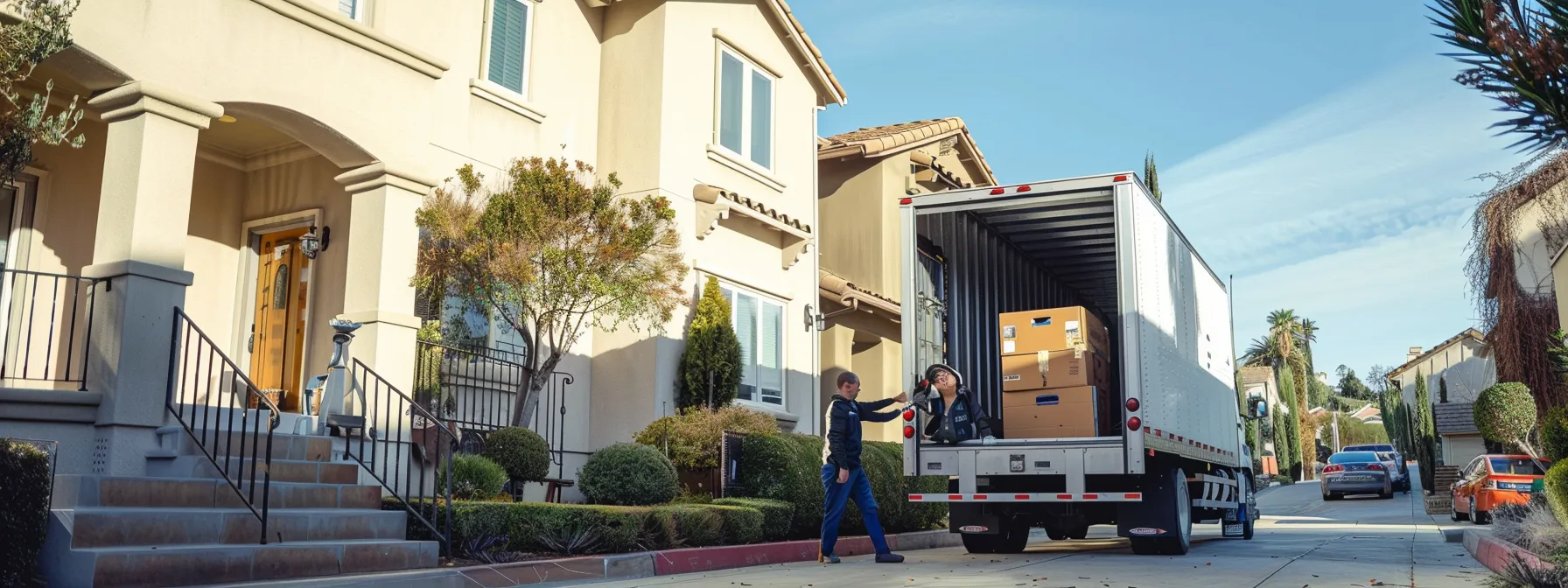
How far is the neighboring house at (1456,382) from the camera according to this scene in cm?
3772

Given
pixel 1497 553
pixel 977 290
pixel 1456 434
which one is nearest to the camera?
pixel 1497 553

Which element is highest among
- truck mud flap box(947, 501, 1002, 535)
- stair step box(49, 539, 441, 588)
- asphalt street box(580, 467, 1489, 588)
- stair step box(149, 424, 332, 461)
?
stair step box(149, 424, 332, 461)

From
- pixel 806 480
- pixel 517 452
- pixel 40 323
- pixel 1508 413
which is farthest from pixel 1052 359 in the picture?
pixel 1508 413

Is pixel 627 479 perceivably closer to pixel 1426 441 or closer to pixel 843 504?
pixel 843 504

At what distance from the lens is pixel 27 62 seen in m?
8.67

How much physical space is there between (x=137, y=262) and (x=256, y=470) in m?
1.88

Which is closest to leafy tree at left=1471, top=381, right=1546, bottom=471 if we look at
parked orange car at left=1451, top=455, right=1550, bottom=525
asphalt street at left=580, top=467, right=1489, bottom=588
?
parked orange car at left=1451, top=455, right=1550, bottom=525

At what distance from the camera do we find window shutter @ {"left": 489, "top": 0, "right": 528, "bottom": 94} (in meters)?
15.3

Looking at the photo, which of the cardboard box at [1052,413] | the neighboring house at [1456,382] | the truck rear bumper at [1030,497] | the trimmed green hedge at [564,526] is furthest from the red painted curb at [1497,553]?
the neighboring house at [1456,382]

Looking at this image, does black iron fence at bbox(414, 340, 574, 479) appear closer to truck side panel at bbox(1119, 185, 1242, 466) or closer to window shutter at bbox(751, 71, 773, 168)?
window shutter at bbox(751, 71, 773, 168)

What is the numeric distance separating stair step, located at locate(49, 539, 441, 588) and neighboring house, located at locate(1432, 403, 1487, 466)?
34.7 metres

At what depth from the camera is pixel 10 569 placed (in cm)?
686

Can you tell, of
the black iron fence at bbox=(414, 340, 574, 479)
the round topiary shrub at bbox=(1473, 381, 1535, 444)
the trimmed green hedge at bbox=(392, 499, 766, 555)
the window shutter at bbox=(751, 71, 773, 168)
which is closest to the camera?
the trimmed green hedge at bbox=(392, 499, 766, 555)

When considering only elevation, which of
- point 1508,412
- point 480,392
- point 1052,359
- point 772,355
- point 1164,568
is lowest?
point 1164,568
